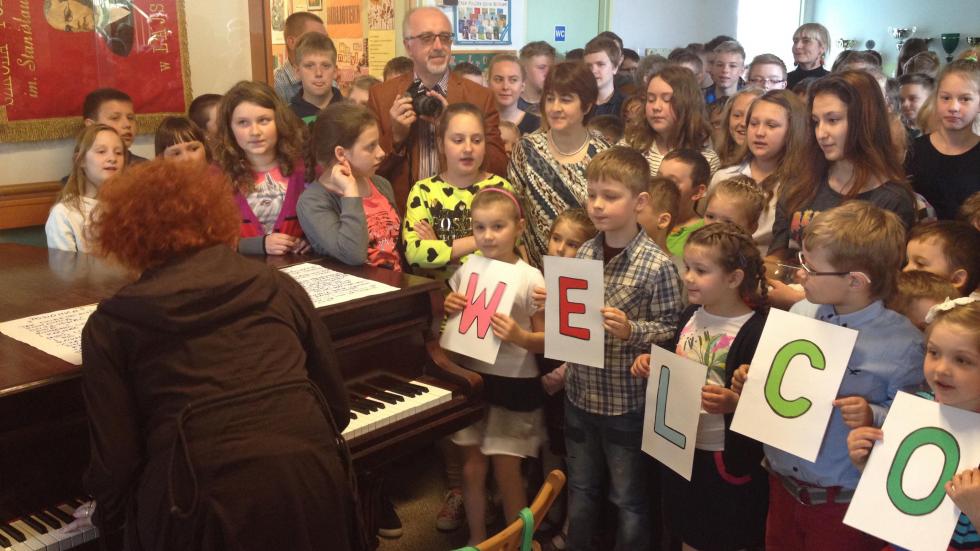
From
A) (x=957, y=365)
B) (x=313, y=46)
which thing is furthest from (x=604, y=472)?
(x=313, y=46)

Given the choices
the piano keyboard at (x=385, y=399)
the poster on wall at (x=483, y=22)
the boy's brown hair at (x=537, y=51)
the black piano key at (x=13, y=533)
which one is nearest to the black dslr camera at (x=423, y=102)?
the piano keyboard at (x=385, y=399)

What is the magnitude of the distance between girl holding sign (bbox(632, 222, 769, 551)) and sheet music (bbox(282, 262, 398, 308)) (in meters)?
0.81

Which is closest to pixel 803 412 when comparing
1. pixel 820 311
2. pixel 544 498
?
pixel 820 311

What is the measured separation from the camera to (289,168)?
317cm

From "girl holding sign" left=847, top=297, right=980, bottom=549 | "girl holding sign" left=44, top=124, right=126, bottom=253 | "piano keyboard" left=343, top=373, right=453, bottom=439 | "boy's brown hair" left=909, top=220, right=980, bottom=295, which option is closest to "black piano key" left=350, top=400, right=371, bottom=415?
"piano keyboard" left=343, top=373, right=453, bottom=439

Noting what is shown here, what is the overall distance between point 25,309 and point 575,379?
159 cm

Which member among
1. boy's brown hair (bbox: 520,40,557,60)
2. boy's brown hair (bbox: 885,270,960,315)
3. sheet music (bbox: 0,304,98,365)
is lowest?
sheet music (bbox: 0,304,98,365)

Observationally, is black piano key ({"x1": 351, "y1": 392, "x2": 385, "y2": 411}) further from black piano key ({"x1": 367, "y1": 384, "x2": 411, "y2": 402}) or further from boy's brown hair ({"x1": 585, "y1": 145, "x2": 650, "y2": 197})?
boy's brown hair ({"x1": 585, "y1": 145, "x2": 650, "y2": 197})

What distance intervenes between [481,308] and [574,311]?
339 millimetres

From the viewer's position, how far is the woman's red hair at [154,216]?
1.77 metres

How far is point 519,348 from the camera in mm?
2918

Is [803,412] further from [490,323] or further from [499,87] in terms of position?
[499,87]

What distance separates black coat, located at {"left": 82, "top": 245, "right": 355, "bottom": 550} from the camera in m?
1.70

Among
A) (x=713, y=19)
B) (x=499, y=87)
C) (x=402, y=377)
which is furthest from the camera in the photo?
(x=713, y=19)
